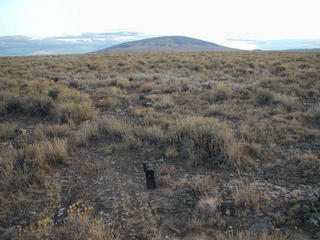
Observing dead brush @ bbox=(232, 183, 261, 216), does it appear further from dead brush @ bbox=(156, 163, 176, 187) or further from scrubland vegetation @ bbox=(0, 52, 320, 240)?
dead brush @ bbox=(156, 163, 176, 187)

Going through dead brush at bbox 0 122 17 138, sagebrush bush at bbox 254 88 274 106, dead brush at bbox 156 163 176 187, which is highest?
sagebrush bush at bbox 254 88 274 106

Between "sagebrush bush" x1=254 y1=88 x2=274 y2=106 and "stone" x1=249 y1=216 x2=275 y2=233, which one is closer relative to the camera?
"stone" x1=249 y1=216 x2=275 y2=233

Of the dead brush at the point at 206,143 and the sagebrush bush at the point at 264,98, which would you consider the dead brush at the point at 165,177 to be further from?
the sagebrush bush at the point at 264,98

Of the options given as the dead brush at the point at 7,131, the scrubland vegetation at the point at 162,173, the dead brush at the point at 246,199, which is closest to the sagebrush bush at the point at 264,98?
the scrubland vegetation at the point at 162,173

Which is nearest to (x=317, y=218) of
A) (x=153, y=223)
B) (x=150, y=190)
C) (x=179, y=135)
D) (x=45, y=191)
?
(x=153, y=223)

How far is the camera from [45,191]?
136 inches

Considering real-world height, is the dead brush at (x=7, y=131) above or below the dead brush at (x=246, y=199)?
above

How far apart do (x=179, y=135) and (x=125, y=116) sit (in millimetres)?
2770

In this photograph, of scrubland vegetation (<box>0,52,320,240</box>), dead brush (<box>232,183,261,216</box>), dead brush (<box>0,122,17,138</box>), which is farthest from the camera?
dead brush (<box>0,122,17,138</box>)

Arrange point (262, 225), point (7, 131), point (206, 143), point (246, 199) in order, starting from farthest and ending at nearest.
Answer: point (7, 131) → point (206, 143) → point (246, 199) → point (262, 225)

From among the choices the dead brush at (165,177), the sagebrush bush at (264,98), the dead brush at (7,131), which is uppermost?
the sagebrush bush at (264,98)

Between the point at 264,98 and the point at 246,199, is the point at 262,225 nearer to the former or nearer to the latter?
the point at 246,199

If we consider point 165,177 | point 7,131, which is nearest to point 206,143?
point 165,177

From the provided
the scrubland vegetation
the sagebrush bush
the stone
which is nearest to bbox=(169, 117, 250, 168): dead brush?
the scrubland vegetation
